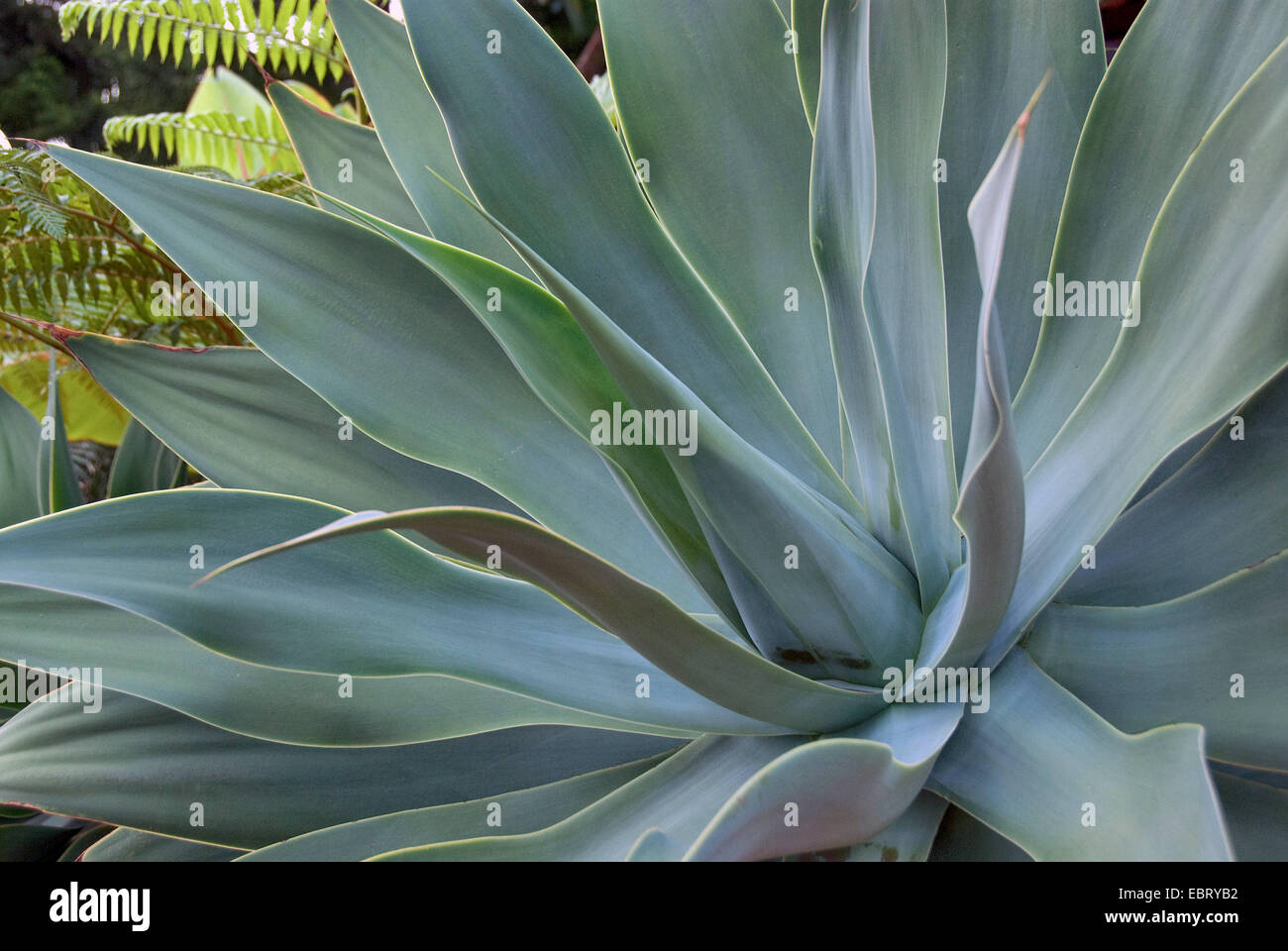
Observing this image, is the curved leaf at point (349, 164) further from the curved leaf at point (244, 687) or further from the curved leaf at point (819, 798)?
the curved leaf at point (819, 798)

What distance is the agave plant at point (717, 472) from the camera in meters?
0.48

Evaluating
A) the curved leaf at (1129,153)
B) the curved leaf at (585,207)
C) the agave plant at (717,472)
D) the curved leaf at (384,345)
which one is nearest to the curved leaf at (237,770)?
the agave plant at (717,472)

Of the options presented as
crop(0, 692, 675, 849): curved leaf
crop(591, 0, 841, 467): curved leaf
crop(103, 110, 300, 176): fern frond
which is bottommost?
crop(0, 692, 675, 849): curved leaf

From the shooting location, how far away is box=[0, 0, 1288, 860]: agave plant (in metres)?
0.48

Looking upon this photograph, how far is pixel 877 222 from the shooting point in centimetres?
65

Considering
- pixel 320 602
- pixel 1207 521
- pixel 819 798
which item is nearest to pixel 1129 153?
pixel 1207 521

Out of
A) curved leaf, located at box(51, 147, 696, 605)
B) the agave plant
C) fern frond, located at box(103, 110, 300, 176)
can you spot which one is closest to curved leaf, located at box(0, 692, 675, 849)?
the agave plant

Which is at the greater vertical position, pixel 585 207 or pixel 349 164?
pixel 349 164

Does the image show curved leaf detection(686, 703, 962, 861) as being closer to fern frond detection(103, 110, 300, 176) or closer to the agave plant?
the agave plant

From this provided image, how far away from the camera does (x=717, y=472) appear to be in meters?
0.50

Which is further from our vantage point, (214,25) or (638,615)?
(214,25)

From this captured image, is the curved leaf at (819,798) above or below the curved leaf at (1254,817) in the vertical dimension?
above

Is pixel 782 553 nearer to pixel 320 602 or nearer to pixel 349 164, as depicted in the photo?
pixel 320 602

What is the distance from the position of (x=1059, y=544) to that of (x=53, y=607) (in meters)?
0.64
